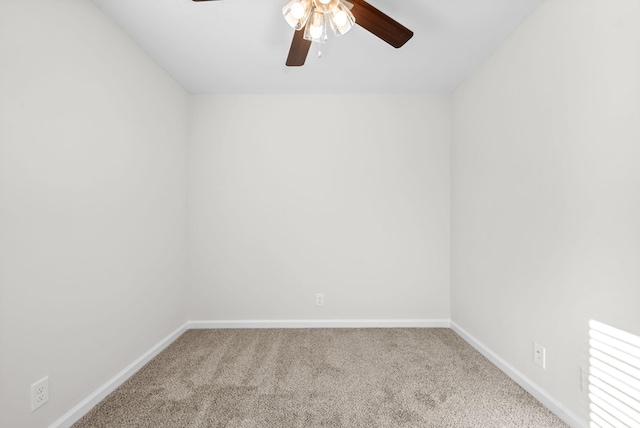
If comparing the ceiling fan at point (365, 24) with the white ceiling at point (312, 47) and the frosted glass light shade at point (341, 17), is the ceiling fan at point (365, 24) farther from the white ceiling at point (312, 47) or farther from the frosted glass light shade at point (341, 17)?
the white ceiling at point (312, 47)

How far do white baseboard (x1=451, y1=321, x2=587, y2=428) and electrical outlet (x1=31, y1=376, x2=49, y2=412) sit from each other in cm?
257

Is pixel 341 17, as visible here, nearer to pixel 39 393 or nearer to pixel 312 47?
pixel 312 47

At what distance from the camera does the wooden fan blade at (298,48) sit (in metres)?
1.64

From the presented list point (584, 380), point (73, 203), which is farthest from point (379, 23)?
point (584, 380)

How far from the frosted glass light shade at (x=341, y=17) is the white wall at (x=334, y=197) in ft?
5.65

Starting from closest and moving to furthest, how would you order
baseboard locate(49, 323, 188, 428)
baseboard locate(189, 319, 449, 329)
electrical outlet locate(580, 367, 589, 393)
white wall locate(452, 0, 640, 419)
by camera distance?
white wall locate(452, 0, 640, 419) → electrical outlet locate(580, 367, 589, 393) → baseboard locate(49, 323, 188, 428) → baseboard locate(189, 319, 449, 329)

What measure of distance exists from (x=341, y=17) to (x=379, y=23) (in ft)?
0.66

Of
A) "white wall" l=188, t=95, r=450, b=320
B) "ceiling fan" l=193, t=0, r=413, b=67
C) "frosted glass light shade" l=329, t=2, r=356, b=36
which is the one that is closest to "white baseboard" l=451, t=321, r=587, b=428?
"white wall" l=188, t=95, r=450, b=320

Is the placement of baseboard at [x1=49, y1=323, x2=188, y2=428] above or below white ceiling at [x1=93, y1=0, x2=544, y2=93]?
below

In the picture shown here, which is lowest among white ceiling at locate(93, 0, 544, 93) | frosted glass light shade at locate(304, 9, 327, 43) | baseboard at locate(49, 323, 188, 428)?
baseboard at locate(49, 323, 188, 428)

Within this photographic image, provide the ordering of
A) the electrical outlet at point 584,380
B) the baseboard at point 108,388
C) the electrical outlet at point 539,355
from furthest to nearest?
the electrical outlet at point 539,355 < the baseboard at point 108,388 < the electrical outlet at point 584,380

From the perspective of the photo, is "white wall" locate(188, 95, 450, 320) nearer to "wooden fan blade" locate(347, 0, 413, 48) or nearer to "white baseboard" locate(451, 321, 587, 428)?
"white baseboard" locate(451, 321, 587, 428)

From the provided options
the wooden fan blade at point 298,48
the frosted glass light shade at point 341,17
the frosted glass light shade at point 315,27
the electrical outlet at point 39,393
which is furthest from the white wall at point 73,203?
Answer: the frosted glass light shade at point 341,17

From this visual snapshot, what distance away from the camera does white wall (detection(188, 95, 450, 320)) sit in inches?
127
